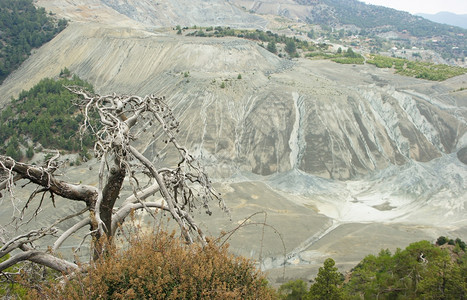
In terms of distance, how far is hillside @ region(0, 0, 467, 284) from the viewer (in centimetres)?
2506

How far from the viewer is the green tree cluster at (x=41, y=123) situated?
121 ft

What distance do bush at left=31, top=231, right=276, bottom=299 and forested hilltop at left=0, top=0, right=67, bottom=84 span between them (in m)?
63.7

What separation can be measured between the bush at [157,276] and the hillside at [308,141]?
16.8 meters

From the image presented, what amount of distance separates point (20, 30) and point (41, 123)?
114 ft

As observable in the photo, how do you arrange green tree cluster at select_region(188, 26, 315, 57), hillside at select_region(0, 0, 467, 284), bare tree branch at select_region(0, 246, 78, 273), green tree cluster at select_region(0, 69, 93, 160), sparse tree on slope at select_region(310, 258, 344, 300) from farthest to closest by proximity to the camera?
green tree cluster at select_region(188, 26, 315, 57), green tree cluster at select_region(0, 69, 93, 160), hillside at select_region(0, 0, 467, 284), sparse tree on slope at select_region(310, 258, 344, 300), bare tree branch at select_region(0, 246, 78, 273)

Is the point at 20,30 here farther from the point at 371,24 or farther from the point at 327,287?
the point at 371,24

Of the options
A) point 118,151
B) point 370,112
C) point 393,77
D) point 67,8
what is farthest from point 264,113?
point 67,8

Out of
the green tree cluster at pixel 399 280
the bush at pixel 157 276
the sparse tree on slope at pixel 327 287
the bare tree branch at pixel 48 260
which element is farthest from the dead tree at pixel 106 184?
the green tree cluster at pixel 399 280

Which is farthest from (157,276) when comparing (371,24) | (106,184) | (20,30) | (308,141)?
(371,24)

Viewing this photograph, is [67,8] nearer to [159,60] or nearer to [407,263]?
[159,60]

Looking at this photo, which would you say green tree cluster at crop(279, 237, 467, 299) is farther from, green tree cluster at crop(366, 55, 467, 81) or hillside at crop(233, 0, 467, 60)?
hillside at crop(233, 0, 467, 60)

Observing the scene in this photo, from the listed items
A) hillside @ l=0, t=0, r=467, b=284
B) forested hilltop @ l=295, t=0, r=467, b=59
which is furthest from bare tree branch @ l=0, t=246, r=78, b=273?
forested hilltop @ l=295, t=0, r=467, b=59

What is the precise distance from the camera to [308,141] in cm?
3456

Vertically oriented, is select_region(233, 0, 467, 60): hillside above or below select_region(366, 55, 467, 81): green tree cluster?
above
